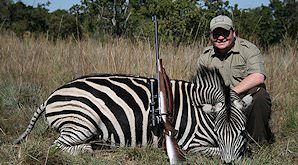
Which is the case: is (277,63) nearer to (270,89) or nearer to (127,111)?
(270,89)

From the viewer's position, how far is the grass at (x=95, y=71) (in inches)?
105

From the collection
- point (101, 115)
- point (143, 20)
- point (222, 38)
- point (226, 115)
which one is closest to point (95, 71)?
point (101, 115)

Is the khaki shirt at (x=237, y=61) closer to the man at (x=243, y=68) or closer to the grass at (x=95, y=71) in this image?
the man at (x=243, y=68)

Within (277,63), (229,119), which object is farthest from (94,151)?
(277,63)

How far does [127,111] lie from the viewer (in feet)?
9.54

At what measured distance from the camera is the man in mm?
3010

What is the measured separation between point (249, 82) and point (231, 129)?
678mm

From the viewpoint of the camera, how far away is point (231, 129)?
243cm

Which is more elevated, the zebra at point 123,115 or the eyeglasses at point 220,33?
the eyeglasses at point 220,33

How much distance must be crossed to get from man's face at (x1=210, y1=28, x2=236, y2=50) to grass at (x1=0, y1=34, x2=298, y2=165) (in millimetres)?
876

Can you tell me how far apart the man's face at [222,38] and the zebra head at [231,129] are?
646 mm

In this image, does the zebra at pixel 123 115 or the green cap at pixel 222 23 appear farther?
the green cap at pixel 222 23

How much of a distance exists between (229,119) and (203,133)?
1.40ft

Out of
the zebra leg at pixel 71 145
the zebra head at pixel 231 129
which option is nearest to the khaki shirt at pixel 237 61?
the zebra head at pixel 231 129
